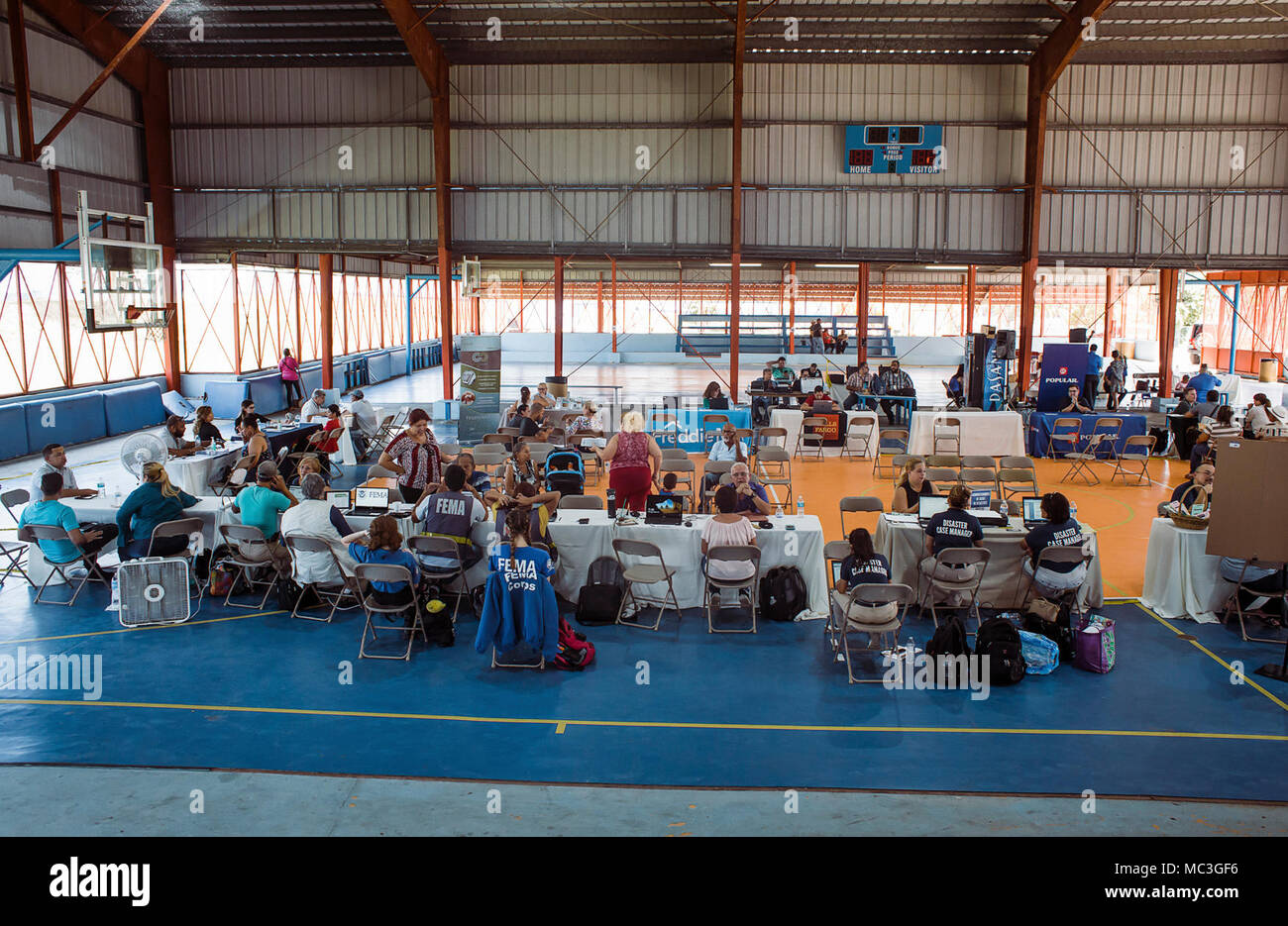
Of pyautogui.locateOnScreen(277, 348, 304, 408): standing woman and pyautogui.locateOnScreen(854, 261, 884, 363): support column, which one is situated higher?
pyautogui.locateOnScreen(854, 261, 884, 363): support column

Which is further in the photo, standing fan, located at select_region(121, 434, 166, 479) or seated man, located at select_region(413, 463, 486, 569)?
standing fan, located at select_region(121, 434, 166, 479)

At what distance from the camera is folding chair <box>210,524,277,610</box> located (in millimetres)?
8180

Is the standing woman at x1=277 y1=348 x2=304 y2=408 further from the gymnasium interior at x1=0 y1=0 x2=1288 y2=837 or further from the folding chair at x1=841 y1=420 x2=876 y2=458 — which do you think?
the folding chair at x1=841 y1=420 x2=876 y2=458

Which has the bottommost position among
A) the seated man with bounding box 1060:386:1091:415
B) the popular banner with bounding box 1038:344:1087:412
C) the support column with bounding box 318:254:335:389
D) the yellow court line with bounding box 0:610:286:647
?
the yellow court line with bounding box 0:610:286:647

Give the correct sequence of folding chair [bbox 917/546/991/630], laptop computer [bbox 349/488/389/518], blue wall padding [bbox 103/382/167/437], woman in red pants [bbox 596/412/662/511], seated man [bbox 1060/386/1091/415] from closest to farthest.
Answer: folding chair [bbox 917/546/991/630] < laptop computer [bbox 349/488/389/518] < woman in red pants [bbox 596/412/662/511] < seated man [bbox 1060/386/1091/415] < blue wall padding [bbox 103/382/167/437]

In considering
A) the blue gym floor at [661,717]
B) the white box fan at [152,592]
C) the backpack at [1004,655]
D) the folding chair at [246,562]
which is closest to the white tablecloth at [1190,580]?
the blue gym floor at [661,717]

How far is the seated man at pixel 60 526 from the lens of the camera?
8.32 m

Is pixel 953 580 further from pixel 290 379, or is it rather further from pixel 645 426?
pixel 290 379

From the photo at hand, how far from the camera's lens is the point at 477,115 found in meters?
19.9

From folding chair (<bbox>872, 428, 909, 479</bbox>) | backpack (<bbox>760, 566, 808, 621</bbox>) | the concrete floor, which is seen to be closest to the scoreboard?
folding chair (<bbox>872, 428, 909, 479</bbox>)

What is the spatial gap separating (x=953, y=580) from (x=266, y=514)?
5.90m

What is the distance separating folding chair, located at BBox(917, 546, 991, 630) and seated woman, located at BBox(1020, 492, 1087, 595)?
1.41 feet

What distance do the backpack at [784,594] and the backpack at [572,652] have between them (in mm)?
1742

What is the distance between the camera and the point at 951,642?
6961 mm
